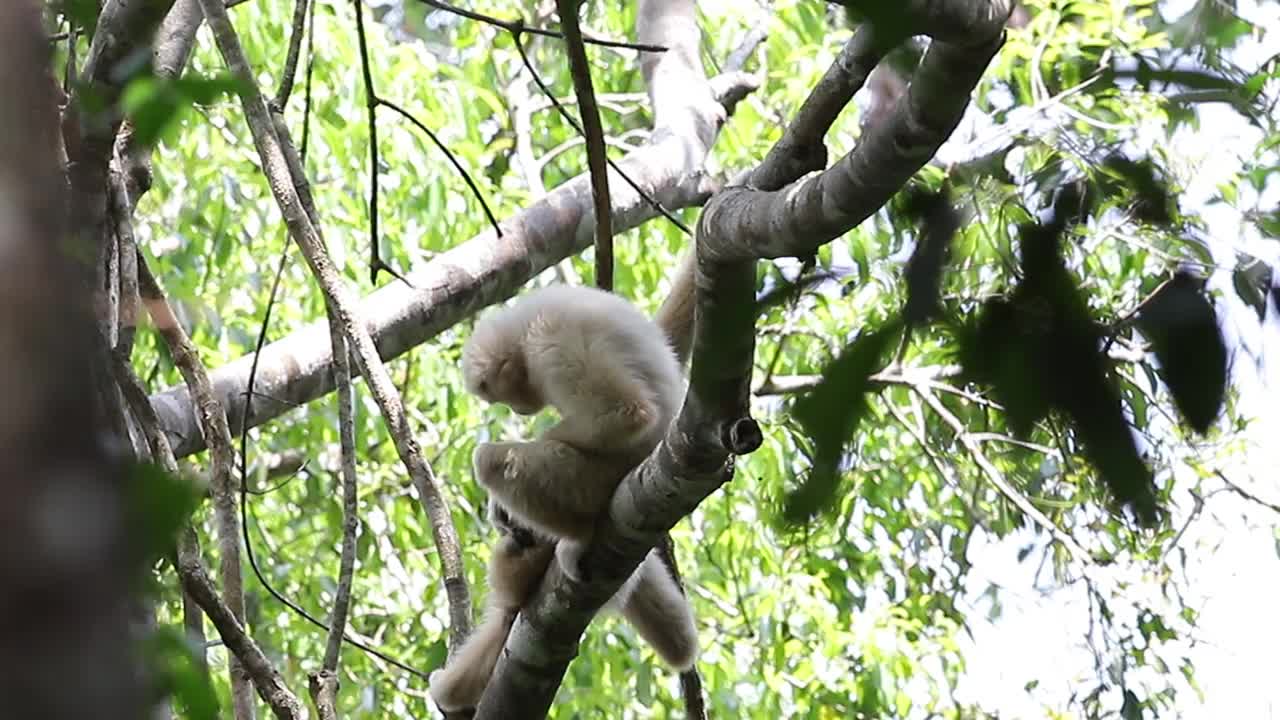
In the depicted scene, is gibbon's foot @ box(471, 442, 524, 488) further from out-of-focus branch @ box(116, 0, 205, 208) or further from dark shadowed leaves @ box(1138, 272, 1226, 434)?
dark shadowed leaves @ box(1138, 272, 1226, 434)

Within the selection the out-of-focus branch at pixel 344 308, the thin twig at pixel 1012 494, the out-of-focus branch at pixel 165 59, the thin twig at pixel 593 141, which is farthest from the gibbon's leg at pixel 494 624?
the thin twig at pixel 1012 494

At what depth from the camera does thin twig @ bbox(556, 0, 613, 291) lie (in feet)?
8.37

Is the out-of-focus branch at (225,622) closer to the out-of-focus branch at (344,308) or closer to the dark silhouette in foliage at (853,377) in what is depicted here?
the out-of-focus branch at (344,308)

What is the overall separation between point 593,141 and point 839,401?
1.83m

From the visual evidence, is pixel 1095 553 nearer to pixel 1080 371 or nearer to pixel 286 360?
pixel 286 360

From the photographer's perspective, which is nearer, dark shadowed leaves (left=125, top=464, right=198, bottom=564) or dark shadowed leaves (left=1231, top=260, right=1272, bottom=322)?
dark shadowed leaves (left=125, top=464, right=198, bottom=564)

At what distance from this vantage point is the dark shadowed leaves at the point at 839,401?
1.09 metres

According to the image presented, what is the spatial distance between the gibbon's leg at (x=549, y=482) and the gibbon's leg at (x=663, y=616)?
1.50 feet

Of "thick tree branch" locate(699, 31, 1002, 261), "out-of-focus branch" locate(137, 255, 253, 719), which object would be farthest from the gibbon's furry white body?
"thick tree branch" locate(699, 31, 1002, 261)

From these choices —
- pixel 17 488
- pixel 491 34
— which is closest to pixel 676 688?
pixel 491 34

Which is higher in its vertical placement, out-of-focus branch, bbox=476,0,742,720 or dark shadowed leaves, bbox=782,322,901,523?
dark shadowed leaves, bbox=782,322,901,523

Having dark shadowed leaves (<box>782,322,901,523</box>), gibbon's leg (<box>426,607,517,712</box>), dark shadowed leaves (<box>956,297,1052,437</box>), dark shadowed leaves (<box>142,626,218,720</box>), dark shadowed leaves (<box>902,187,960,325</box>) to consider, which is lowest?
gibbon's leg (<box>426,607,517,712</box>)

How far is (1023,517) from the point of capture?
6070mm

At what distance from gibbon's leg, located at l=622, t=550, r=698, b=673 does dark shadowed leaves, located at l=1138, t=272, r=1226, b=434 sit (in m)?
2.43
